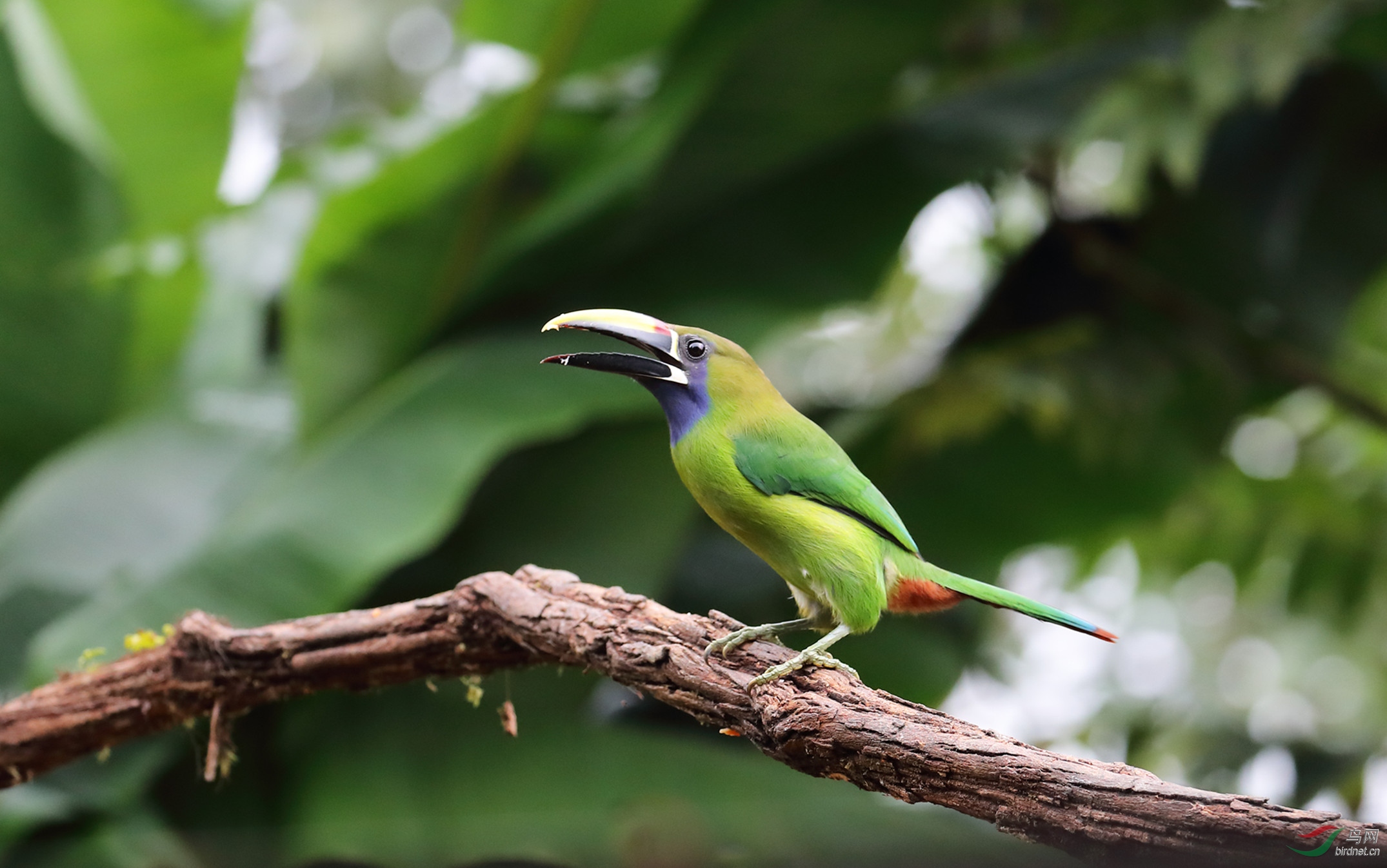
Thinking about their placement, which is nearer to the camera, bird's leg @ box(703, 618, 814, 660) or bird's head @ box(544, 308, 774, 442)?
bird's head @ box(544, 308, 774, 442)

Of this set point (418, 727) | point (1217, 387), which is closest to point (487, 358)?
point (418, 727)

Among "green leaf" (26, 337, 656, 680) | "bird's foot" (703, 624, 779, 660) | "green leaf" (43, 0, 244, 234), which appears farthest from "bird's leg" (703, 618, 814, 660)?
"green leaf" (43, 0, 244, 234)

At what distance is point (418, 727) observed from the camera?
4586 mm

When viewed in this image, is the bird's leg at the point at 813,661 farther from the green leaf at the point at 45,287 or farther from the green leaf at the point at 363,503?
the green leaf at the point at 45,287

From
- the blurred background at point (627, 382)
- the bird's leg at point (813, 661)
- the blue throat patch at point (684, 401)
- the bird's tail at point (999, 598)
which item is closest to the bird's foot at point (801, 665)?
the bird's leg at point (813, 661)

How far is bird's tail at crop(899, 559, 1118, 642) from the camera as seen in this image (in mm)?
1366

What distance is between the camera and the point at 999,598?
1.47 meters

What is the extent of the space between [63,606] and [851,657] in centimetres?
309

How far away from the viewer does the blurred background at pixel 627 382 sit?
3961mm

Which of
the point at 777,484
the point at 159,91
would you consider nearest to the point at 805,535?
the point at 777,484

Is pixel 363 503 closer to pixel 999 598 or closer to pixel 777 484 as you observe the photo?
pixel 777 484

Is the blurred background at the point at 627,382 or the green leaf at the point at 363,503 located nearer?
the green leaf at the point at 363,503

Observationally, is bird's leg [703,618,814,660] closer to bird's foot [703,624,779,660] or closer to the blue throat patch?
bird's foot [703,624,779,660]

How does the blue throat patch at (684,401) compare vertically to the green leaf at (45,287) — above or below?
below
